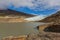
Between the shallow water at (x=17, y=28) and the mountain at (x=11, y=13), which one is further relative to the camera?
the mountain at (x=11, y=13)

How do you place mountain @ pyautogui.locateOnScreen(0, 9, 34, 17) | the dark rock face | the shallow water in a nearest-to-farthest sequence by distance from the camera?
the dark rock face
the shallow water
mountain @ pyautogui.locateOnScreen(0, 9, 34, 17)

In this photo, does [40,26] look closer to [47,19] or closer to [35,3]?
[47,19]

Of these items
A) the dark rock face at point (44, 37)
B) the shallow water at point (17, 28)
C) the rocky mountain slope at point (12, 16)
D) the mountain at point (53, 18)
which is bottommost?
the dark rock face at point (44, 37)

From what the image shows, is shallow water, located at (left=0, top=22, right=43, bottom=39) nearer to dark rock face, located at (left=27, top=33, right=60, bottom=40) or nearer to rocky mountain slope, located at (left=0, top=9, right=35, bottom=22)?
rocky mountain slope, located at (left=0, top=9, right=35, bottom=22)

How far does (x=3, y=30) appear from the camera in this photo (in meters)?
1.99

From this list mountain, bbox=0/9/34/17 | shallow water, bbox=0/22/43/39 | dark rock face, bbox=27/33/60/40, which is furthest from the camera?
mountain, bbox=0/9/34/17

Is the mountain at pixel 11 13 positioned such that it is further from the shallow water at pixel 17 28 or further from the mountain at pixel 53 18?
the mountain at pixel 53 18

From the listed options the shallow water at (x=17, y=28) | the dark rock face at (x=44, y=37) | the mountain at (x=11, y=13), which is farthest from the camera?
the mountain at (x=11, y=13)

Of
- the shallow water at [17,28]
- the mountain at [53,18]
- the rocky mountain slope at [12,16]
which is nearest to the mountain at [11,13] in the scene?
the rocky mountain slope at [12,16]

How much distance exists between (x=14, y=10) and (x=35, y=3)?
0.30m

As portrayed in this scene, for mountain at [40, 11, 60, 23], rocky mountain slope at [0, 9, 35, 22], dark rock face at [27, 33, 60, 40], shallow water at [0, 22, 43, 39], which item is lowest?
dark rock face at [27, 33, 60, 40]

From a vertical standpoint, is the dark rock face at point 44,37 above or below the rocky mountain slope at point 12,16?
below

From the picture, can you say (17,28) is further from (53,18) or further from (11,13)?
(53,18)

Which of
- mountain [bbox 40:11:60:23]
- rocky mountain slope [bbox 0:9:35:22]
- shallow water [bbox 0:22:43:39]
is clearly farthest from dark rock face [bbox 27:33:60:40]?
rocky mountain slope [bbox 0:9:35:22]
